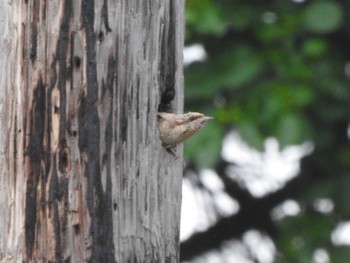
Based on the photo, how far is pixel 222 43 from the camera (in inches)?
328

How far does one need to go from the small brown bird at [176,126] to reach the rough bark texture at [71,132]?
0.53ft

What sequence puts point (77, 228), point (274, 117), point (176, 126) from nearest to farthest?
point (77, 228) → point (176, 126) → point (274, 117)

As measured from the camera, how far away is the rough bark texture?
4383mm

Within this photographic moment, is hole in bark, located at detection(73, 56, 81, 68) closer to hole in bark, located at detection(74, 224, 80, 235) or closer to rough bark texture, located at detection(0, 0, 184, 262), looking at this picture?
rough bark texture, located at detection(0, 0, 184, 262)

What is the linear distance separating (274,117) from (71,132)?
3.65 meters

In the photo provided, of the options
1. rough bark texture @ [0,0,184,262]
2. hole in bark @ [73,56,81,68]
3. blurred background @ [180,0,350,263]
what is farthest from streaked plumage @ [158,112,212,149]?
blurred background @ [180,0,350,263]

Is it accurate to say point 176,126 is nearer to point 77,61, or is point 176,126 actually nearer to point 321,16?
point 77,61

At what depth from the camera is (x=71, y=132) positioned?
14.4 ft

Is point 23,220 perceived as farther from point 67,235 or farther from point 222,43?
point 222,43

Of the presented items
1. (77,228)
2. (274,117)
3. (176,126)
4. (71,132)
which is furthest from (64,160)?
(274,117)

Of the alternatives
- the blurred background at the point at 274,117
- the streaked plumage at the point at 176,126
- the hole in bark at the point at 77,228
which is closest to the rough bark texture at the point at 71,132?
the hole in bark at the point at 77,228

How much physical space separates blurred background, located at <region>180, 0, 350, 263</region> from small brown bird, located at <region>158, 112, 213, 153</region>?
2982 millimetres

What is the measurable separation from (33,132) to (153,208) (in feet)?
1.51

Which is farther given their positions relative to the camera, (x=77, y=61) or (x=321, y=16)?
(x=321, y=16)
